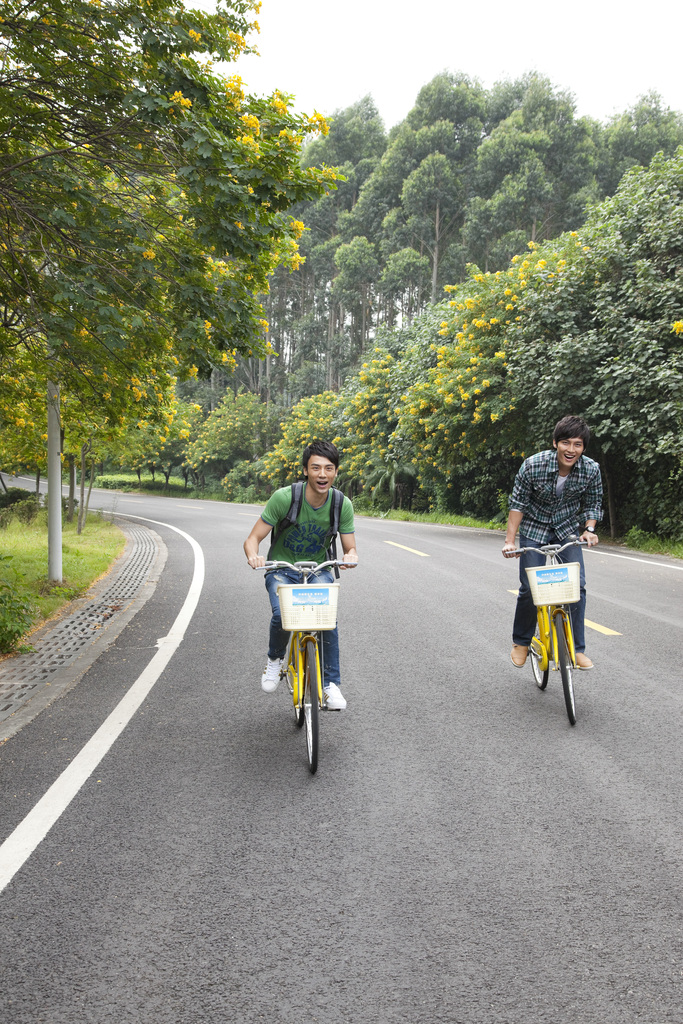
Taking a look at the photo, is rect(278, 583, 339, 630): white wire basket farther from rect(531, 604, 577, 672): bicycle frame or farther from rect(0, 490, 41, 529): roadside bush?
rect(0, 490, 41, 529): roadside bush

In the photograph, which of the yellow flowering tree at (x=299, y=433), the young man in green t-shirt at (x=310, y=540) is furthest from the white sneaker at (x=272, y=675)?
the yellow flowering tree at (x=299, y=433)

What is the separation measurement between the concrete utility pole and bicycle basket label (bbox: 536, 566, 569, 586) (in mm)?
7205

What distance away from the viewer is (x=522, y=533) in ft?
18.5

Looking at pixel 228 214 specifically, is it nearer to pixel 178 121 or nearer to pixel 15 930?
pixel 178 121

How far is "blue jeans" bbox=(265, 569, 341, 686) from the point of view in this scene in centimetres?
464

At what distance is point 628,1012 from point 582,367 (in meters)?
16.2

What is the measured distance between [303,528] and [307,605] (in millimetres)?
707

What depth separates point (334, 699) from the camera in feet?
14.8

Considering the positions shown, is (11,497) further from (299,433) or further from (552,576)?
(552,576)

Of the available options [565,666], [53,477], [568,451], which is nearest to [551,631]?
[565,666]

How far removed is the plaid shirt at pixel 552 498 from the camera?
17.8 feet

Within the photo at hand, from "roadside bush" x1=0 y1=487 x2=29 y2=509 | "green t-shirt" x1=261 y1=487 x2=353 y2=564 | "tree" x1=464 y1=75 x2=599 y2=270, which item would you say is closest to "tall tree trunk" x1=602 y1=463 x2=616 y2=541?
"green t-shirt" x1=261 y1=487 x2=353 y2=564

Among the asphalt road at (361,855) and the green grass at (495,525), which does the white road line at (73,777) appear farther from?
the green grass at (495,525)

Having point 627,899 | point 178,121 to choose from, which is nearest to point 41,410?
point 178,121
